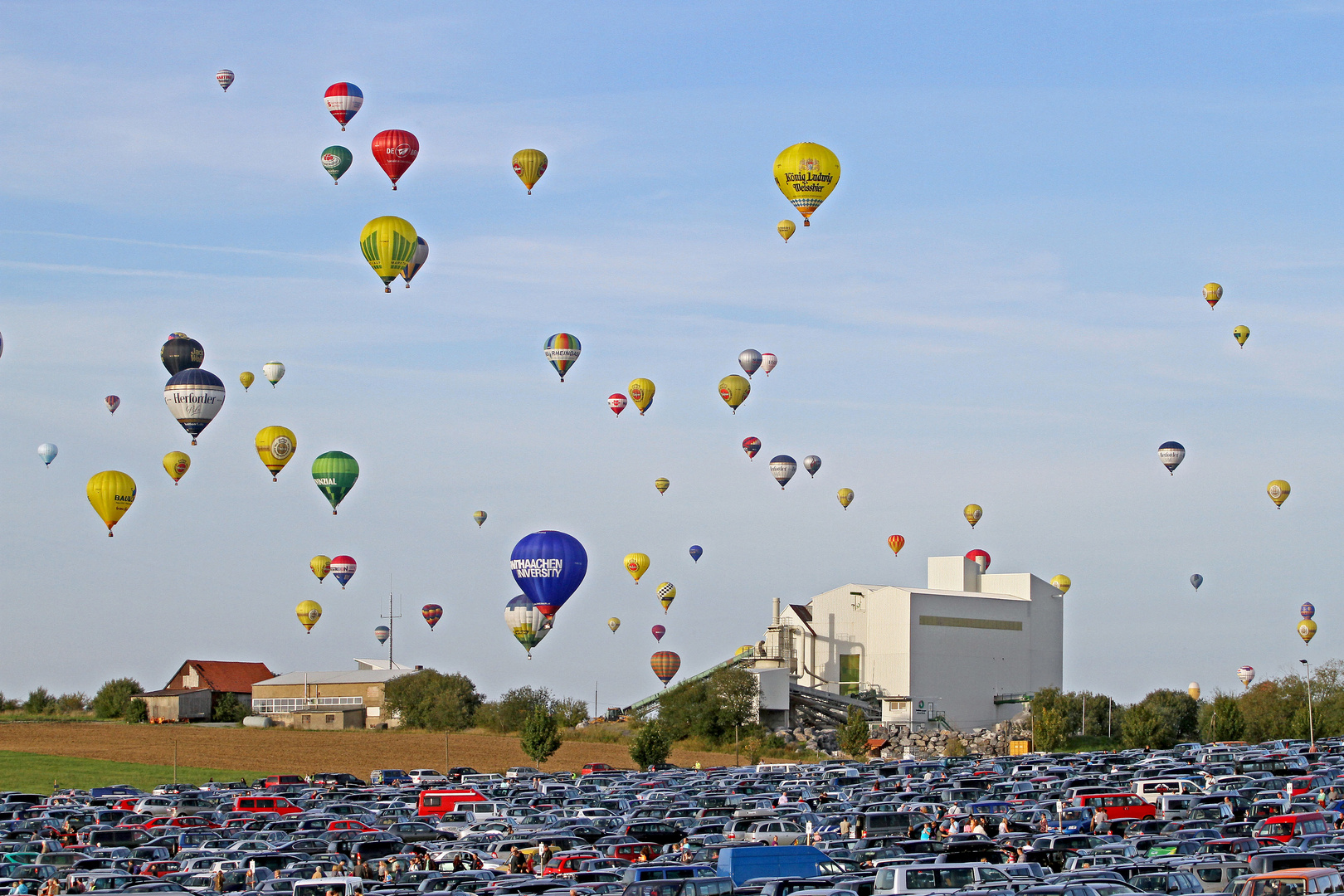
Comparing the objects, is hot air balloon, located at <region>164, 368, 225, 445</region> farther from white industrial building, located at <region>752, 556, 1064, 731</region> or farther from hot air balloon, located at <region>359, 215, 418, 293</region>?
white industrial building, located at <region>752, 556, 1064, 731</region>

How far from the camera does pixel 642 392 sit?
8819 cm

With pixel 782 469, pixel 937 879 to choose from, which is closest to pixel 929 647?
pixel 782 469

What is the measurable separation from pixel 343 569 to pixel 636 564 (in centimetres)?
1737

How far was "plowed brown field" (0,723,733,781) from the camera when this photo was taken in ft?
288

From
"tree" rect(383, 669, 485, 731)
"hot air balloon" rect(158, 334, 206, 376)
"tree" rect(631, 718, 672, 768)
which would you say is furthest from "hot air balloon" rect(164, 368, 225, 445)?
"tree" rect(383, 669, 485, 731)

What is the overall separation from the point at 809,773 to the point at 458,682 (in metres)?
67.6

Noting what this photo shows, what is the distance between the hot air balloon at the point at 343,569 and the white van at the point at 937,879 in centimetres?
7401

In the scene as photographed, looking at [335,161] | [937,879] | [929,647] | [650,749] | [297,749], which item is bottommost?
[297,749]

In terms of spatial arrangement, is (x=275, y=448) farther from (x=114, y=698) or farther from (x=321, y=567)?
(x=114, y=698)

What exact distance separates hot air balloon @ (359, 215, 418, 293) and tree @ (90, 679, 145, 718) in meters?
89.7

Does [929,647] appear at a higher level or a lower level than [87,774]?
higher

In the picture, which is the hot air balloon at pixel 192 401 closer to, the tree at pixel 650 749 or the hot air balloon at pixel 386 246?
the hot air balloon at pixel 386 246

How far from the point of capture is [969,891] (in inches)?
814

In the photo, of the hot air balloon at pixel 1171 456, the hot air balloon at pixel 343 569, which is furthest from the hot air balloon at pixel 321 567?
the hot air balloon at pixel 1171 456
